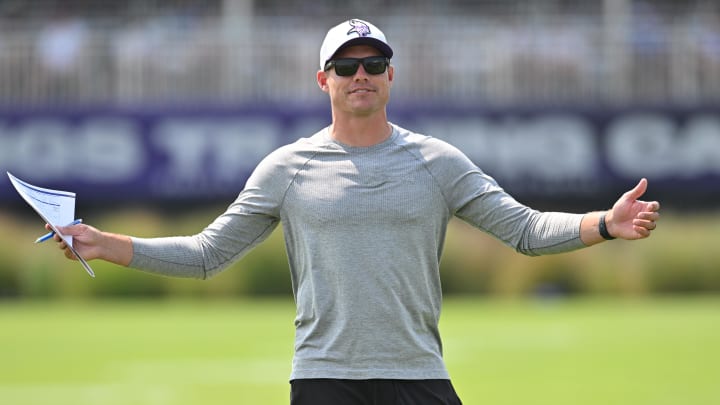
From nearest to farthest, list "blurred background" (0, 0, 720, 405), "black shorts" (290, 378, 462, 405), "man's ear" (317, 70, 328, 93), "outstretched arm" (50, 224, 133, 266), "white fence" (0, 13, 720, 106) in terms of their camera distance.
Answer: "black shorts" (290, 378, 462, 405) < "outstretched arm" (50, 224, 133, 266) < "man's ear" (317, 70, 328, 93) < "blurred background" (0, 0, 720, 405) < "white fence" (0, 13, 720, 106)

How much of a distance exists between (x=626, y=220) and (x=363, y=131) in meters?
0.97

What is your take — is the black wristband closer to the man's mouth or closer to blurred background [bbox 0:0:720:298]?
the man's mouth

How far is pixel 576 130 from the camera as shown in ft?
81.5

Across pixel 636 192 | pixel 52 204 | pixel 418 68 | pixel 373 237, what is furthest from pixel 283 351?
pixel 418 68

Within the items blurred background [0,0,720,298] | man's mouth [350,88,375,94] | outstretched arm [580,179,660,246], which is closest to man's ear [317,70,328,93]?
man's mouth [350,88,375,94]

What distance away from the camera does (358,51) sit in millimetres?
5590

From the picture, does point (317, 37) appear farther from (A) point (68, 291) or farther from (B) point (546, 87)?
(A) point (68, 291)

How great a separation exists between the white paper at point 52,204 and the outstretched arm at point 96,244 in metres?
0.03

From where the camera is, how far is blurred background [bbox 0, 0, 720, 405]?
22.1 meters

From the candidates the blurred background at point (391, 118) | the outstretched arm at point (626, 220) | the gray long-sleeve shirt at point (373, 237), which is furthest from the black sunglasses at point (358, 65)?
the blurred background at point (391, 118)

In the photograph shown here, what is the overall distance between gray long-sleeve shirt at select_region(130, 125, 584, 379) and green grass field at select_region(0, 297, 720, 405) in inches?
230

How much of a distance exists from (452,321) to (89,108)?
9160mm

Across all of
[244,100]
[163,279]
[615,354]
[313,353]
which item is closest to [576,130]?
[244,100]

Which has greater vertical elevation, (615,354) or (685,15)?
(685,15)
